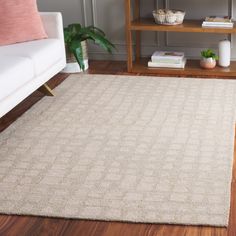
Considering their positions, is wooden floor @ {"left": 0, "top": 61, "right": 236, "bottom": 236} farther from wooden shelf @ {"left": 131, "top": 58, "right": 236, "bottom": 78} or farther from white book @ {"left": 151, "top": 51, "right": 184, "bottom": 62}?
white book @ {"left": 151, "top": 51, "right": 184, "bottom": 62}

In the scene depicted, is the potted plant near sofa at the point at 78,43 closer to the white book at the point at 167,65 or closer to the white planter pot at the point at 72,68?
the white planter pot at the point at 72,68

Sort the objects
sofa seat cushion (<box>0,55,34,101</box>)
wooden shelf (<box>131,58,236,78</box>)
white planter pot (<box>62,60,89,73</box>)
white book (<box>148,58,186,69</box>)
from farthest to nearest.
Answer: white planter pot (<box>62,60,89,73</box>), white book (<box>148,58,186,69</box>), wooden shelf (<box>131,58,236,78</box>), sofa seat cushion (<box>0,55,34,101</box>)

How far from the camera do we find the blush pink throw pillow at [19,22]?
3373mm

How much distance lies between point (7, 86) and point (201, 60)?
175 centimetres

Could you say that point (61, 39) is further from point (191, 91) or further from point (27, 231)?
point (27, 231)

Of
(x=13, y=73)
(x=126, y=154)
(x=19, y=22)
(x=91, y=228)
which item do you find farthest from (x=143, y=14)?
(x=91, y=228)

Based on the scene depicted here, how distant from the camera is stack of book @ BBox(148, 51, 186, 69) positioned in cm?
404

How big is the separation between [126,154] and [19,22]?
1.31 metres

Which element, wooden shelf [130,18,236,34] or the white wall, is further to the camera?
the white wall

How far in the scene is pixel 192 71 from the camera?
3.97 m

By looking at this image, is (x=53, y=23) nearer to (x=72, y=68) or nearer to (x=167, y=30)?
(x=72, y=68)

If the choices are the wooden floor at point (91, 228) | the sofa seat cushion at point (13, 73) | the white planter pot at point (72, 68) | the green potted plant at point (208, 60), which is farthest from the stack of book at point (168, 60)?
the wooden floor at point (91, 228)

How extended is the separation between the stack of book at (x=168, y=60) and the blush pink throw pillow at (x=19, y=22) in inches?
38.0

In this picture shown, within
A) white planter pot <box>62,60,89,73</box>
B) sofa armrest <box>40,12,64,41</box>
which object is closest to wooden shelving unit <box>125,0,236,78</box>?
white planter pot <box>62,60,89,73</box>
